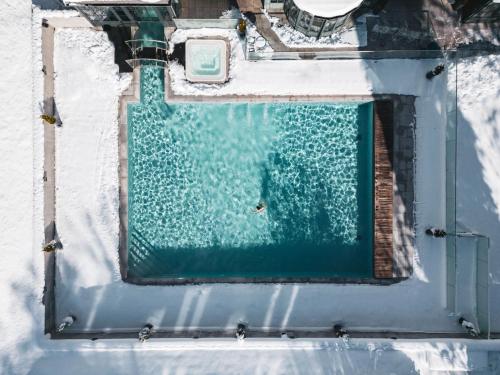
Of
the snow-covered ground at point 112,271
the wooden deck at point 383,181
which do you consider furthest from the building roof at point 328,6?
the wooden deck at point 383,181

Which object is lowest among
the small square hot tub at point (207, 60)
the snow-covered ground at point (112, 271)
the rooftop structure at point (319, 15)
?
the snow-covered ground at point (112, 271)

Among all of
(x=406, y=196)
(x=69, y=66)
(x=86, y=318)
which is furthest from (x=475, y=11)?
(x=86, y=318)

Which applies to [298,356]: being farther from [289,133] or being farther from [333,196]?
[289,133]

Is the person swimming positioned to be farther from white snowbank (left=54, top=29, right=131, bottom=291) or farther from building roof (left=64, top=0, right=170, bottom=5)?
building roof (left=64, top=0, right=170, bottom=5)

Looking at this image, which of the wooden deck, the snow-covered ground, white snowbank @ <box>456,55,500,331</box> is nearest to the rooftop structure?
the snow-covered ground

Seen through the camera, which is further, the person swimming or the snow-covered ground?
the person swimming

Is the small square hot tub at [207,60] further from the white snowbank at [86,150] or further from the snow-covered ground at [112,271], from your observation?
the white snowbank at [86,150]

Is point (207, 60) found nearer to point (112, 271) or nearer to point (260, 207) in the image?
point (260, 207)
